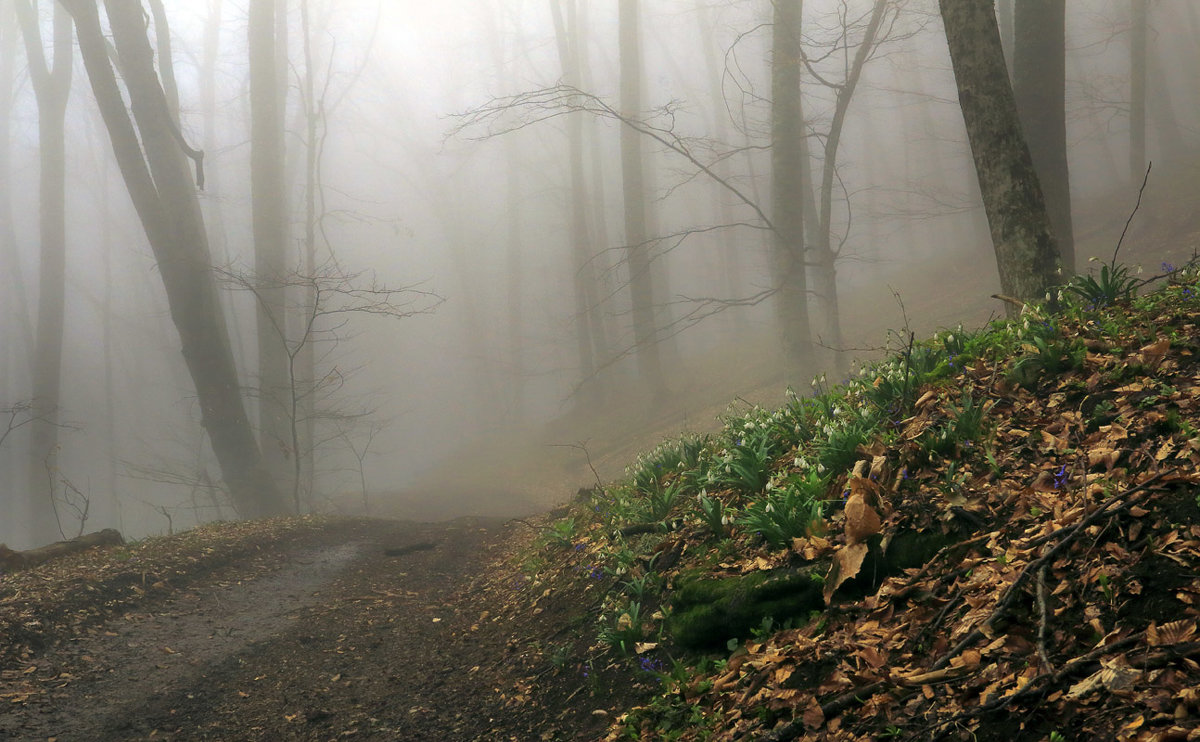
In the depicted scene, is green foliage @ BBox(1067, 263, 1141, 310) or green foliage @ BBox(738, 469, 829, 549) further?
green foliage @ BBox(1067, 263, 1141, 310)

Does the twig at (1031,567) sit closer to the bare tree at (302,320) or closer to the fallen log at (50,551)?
the fallen log at (50,551)

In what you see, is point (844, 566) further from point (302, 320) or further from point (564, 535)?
point (302, 320)

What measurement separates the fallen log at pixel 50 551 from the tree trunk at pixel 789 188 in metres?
9.44

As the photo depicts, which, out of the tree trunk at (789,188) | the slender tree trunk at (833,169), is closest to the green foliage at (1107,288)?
the slender tree trunk at (833,169)

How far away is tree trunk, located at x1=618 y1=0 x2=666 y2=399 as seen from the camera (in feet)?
62.3

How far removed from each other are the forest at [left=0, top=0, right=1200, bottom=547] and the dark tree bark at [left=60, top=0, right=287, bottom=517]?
0.04 m

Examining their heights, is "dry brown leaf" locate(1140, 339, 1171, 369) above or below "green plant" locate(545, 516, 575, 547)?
above

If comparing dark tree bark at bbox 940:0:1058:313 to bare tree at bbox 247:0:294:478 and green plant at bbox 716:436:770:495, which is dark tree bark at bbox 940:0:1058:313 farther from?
bare tree at bbox 247:0:294:478

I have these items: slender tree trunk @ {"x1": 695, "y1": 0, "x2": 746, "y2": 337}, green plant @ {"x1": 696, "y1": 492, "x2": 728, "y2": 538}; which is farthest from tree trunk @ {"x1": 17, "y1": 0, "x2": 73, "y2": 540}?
slender tree trunk @ {"x1": 695, "y1": 0, "x2": 746, "y2": 337}

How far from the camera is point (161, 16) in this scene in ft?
61.1

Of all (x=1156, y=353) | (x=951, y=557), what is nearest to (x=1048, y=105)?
(x=1156, y=353)

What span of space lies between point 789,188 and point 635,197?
27.8 ft

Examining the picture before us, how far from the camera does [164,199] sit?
1238cm

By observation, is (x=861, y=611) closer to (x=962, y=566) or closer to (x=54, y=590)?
(x=962, y=566)
